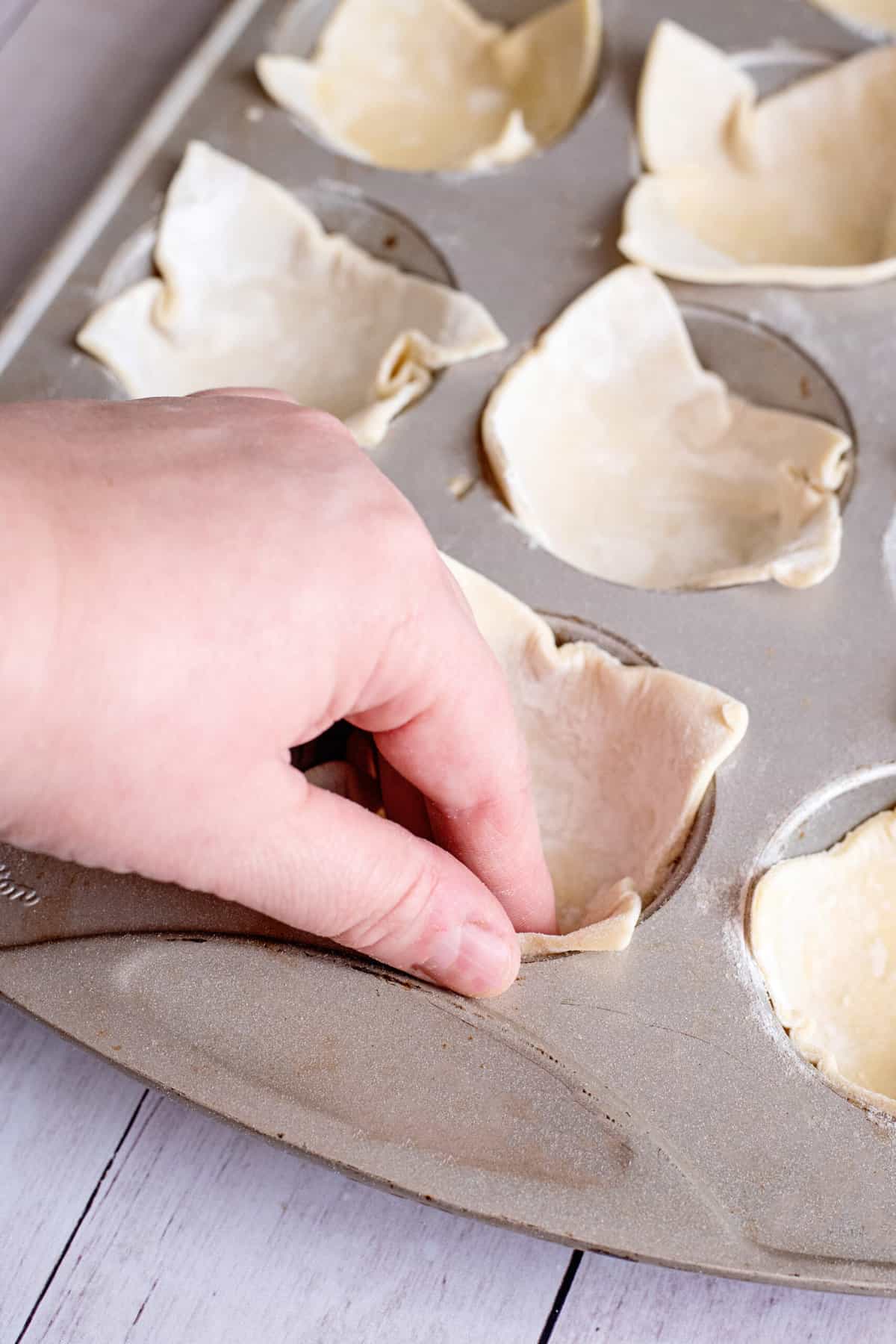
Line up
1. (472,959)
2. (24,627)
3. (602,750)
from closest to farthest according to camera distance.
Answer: (24,627)
(472,959)
(602,750)

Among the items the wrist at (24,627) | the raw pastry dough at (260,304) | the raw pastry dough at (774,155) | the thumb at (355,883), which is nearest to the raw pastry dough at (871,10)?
the raw pastry dough at (774,155)

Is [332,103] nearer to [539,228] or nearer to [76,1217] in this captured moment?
[539,228]

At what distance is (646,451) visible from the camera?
1.50 m

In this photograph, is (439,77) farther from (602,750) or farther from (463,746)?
(463,746)

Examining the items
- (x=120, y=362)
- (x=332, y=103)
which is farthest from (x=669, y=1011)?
(x=332, y=103)

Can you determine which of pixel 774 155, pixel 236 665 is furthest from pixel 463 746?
pixel 774 155

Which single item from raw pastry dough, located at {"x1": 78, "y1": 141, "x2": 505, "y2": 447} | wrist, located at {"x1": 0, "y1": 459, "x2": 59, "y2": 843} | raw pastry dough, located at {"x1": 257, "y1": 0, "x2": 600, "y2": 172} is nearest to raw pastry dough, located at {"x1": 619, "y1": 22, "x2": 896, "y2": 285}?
raw pastry dough, located at {"x1": 257, "y1": 0, "x2": 600, "y2": 172}

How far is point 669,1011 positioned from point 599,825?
229mm

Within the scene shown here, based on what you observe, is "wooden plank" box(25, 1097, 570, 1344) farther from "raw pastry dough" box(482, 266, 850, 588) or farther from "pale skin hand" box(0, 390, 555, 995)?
"raw pastry dough" box(482, 266, 850, 588)

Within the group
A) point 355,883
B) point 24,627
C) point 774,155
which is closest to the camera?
point 24,627

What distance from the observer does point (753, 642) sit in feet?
4.04

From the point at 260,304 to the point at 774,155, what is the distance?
72 cm

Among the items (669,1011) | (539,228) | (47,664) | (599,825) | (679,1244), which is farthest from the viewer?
(539,228)

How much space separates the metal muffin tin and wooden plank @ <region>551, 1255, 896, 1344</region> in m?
0.14
